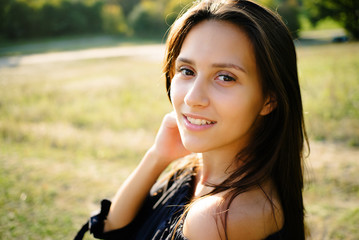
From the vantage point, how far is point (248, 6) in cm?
148

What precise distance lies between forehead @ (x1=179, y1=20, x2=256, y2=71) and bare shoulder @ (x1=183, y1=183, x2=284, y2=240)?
2.09ft

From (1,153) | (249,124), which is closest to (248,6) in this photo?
(249,124)

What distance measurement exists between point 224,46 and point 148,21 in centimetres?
4455

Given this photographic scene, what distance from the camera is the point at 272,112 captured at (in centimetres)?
162

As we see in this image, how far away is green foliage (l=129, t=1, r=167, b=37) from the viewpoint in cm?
4303

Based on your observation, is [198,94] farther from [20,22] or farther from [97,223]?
[20,22]

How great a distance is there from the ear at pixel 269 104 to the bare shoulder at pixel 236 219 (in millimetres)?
437

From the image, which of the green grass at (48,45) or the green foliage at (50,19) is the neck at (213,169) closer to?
the green foliage at (50,19)

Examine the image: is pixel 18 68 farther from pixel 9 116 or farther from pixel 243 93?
pixel 243 93

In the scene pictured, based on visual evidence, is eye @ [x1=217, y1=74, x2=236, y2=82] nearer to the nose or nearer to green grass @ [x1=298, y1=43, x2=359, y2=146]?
the nose

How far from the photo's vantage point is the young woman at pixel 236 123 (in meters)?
1.29

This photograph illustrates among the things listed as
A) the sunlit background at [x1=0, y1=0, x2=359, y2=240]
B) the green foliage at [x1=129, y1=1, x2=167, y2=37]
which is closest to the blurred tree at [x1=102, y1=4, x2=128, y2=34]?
the green foliage at [x1=129, y1=1, x2=167, y2=37]

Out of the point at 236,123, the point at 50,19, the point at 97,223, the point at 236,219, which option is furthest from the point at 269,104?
the point at 50,19

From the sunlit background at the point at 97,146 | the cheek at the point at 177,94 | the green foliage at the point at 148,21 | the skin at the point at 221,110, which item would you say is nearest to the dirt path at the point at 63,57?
the sunlit background at the point at 97,146
